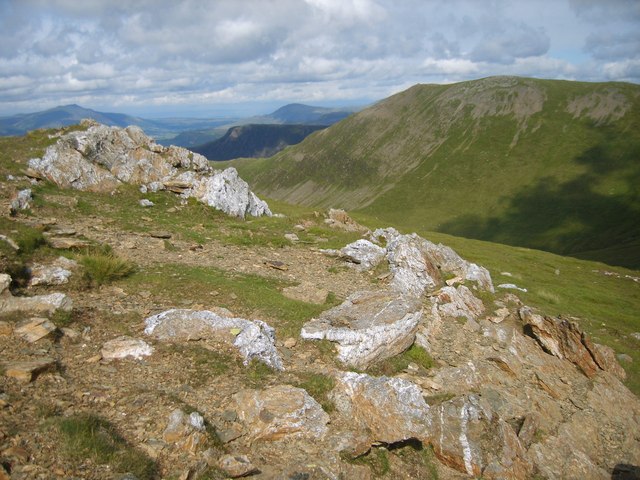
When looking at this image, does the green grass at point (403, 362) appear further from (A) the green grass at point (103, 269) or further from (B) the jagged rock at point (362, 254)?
(A) the green grass at point (103, 269)

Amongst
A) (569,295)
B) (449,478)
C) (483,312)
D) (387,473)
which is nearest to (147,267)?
(387,473)

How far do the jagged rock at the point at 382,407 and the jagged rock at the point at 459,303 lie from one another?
28.6ft

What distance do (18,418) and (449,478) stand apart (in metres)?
11.9

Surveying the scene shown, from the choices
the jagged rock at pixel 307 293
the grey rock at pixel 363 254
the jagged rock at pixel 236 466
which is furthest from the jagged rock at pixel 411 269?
the jagged rock at pixel 236 466

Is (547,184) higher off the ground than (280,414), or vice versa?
(280,414)

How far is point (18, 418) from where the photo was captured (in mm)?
8562

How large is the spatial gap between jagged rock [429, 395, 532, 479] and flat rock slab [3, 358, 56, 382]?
1163cm

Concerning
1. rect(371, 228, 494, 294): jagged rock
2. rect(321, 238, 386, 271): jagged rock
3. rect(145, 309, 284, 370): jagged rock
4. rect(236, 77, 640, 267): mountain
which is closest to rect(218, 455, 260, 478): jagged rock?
rect(145, 309, 284, 370): jagged rock

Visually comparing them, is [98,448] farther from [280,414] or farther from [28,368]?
[280,414]

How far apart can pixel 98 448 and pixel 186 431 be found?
6.67ft

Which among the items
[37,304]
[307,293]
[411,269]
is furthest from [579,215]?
[37,304]

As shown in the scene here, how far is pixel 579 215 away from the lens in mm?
136375

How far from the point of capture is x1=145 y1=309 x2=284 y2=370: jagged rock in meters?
13.8

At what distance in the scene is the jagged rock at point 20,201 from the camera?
24.2 meters
